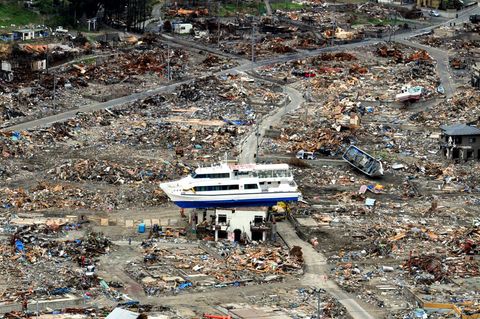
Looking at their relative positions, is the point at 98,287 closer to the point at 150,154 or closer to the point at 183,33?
the point at 150,154

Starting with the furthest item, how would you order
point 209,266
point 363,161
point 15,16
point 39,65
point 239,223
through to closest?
point 15,16 → point 39,65 → point 363,161 → point 239,223 → point 209,266

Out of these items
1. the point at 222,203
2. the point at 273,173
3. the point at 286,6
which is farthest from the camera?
the point at 286,6

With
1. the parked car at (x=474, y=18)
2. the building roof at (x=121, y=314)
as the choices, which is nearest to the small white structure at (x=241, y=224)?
the building roof at (x=121, y=314)

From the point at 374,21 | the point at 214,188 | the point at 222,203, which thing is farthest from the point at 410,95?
the point at 374,21

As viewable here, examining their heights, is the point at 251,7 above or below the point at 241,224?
below

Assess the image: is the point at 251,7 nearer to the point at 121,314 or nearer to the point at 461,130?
the point at 461,130

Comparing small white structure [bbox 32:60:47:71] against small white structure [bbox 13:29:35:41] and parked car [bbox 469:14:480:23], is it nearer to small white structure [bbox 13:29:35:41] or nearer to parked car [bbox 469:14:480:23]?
small white structure [bbox 13:29:35:41]
